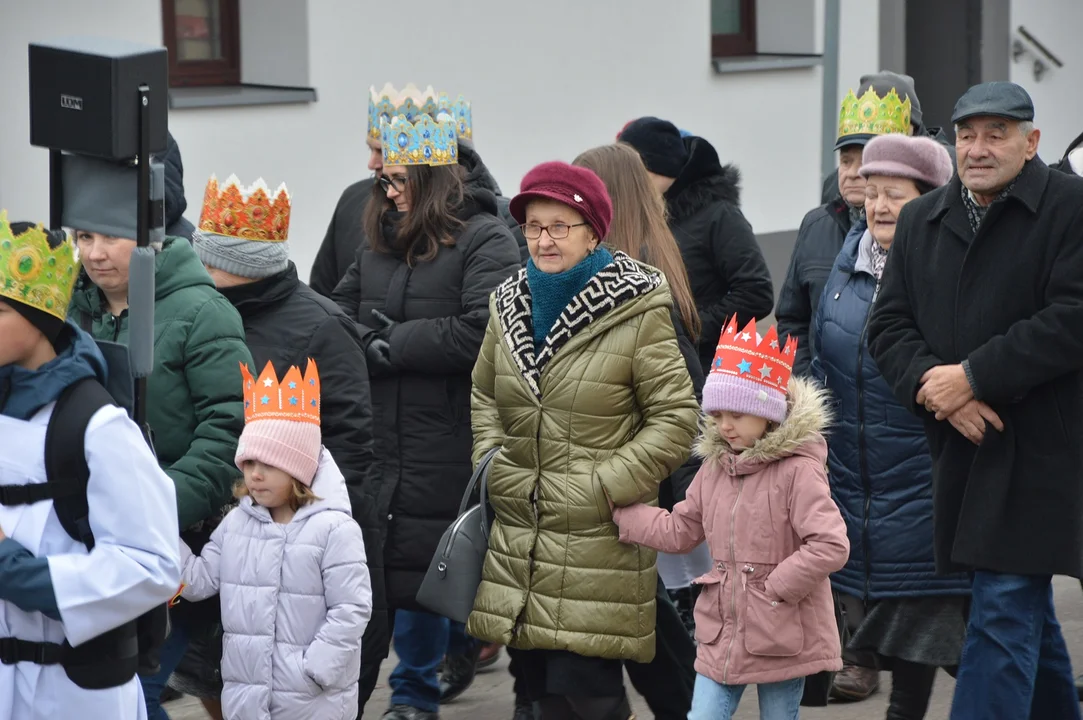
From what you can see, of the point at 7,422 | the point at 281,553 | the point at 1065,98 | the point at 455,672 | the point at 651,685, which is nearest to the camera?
the point at 7,422

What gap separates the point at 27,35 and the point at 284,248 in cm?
430

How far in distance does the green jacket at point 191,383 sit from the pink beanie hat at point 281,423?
8 centimetres

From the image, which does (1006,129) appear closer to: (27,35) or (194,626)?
(194,626)

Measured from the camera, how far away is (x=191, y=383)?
5309mm

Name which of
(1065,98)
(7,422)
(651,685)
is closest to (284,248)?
(651,685)

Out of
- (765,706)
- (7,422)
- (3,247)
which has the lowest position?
(765,706)

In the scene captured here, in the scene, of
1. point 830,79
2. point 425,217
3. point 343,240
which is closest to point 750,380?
point 425,217

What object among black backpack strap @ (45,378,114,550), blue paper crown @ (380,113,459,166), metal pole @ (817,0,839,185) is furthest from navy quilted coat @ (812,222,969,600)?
metal pole @ (817,0,839,185)

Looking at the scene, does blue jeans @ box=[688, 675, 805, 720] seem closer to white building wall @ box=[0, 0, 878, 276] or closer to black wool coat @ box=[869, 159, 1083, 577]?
black wool coat @ box=[869, 159, 1083, 577]

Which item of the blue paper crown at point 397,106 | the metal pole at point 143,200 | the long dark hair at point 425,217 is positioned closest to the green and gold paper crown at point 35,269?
the metal pole at point 143,200

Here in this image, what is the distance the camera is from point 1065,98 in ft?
60.6

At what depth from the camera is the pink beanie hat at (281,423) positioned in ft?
17.0

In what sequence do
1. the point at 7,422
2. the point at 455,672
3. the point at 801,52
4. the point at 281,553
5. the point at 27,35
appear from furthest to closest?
the point at 801,52 → the point at 27,35 → the point at 455,672 → the point at 281,553 → the point at 7,422

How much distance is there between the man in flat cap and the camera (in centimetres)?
524
